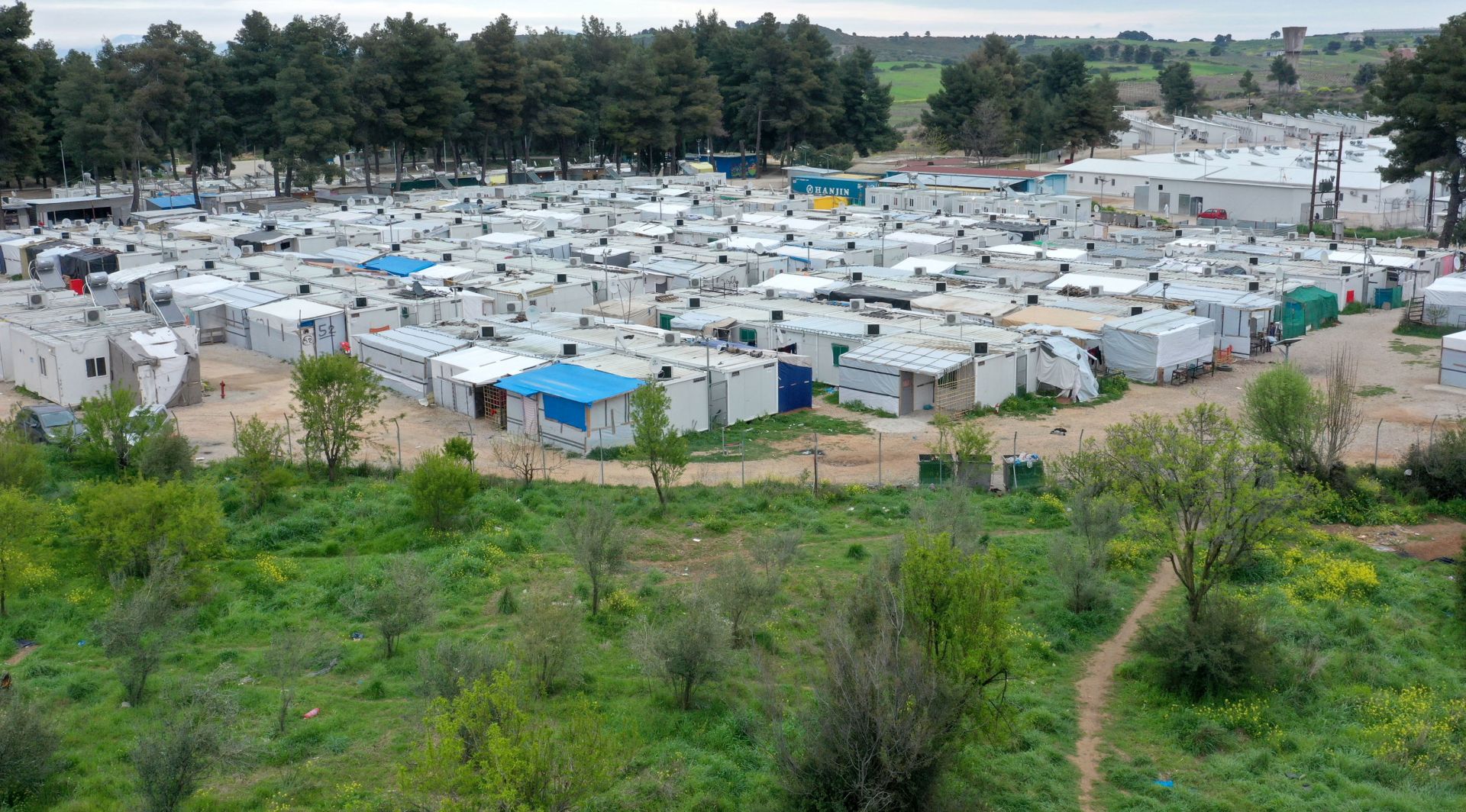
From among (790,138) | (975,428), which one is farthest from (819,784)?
(790,138)

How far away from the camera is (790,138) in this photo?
84.1 meters

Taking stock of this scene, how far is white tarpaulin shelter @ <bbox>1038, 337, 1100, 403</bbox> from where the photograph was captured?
101 feet

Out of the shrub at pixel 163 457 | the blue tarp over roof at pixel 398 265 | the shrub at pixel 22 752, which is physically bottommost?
the shrub at pixel 22 752

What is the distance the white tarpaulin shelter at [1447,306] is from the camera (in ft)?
125

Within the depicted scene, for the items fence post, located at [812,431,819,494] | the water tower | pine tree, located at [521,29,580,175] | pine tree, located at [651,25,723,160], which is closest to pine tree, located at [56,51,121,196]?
pine tree, located at [521,29,580,175]

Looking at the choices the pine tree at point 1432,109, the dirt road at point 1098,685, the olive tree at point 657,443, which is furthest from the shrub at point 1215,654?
the pine tree at point 1432,109

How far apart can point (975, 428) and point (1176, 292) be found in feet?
45.2

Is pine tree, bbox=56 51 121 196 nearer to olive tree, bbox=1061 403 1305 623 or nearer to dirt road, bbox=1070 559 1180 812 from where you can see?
dirt road, bbox=1070 559 1180 812

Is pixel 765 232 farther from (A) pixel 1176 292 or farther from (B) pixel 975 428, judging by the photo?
→ (B) pixel 975 428

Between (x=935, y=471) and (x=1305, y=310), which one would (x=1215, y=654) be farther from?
(x=1305, y=310)

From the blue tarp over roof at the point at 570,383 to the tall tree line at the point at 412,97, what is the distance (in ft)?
127

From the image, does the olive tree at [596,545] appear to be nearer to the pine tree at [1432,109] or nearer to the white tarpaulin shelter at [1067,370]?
the white tarpaulin shelter at [1067,370]

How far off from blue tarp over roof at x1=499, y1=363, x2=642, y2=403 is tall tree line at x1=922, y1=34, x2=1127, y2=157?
63.7 meters

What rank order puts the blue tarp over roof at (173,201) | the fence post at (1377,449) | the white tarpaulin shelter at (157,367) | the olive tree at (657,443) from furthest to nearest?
the blue tarp over roof at (173,201), the white tarpaulin shelter at (157,367), the fence post at (1377,449), the olive tree at (657,443)
